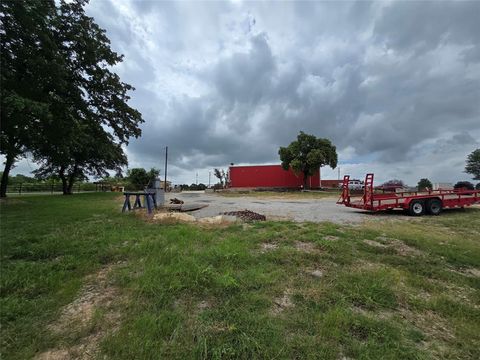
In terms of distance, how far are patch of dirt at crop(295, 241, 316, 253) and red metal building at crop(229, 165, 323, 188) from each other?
4252 centimetres

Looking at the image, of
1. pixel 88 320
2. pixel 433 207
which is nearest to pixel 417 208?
pixel 433 207

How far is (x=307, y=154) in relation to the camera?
4159 cm

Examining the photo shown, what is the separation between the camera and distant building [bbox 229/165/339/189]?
→ 4800 centimetres

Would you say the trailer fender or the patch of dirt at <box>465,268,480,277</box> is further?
the trailer fender

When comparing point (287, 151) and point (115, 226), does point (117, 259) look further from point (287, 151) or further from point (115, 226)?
point (287, 151)

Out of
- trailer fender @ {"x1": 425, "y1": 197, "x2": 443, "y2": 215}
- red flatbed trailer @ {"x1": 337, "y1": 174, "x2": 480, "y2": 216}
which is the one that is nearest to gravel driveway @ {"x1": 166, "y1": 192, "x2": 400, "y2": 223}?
red flatbed trailer @ {"x1": 337, "y1": 174, "x2": 480, "y2": 216}

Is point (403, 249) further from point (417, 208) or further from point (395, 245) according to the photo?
point (417, 208)

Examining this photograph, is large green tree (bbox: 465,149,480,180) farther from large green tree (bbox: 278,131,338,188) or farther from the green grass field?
the green grass field

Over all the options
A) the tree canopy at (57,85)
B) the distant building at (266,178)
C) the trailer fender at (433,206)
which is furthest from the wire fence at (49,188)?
the trailer fender at (433,206)

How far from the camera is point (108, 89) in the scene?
13852 mm

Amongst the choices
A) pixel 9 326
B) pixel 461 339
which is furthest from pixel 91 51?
pixel 461 339

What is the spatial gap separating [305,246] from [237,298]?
2.73 meters

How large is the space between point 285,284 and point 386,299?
1.23 metres

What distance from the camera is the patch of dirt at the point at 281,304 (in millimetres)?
2990
